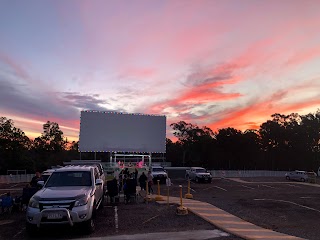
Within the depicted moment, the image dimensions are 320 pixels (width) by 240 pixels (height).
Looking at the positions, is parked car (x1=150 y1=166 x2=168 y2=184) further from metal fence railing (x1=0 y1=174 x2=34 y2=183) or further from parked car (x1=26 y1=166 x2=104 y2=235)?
parked car (x1=26 y1=166 x2=104 y2=235)

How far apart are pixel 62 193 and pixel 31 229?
1.33 metres

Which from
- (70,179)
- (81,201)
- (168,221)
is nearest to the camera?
(81,201)

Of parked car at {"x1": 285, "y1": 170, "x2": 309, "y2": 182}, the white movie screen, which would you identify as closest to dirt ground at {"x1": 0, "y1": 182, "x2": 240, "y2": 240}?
the white movie screen

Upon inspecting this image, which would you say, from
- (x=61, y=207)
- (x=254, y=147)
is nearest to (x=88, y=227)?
(x=61, y=207)

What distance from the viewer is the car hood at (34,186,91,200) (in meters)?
10.1

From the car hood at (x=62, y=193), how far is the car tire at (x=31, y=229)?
2.74ft

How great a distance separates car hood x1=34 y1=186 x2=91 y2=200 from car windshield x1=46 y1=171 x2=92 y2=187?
0.48m

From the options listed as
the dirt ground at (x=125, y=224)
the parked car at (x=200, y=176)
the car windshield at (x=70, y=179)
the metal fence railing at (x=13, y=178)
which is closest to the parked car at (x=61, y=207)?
the car windshield at (x=70, y=179)

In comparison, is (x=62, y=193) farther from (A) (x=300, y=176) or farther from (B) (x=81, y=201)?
(A) (x=300, y=176)

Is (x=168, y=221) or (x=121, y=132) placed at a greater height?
(x=121, y=132)

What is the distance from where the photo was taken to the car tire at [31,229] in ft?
33.2

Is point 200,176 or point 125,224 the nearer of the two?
point 125,224

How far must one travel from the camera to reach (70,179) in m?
11.9

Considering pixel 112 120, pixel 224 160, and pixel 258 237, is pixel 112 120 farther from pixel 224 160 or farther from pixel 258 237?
pixel 224 160
